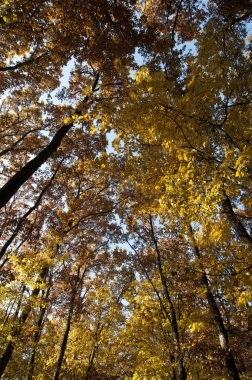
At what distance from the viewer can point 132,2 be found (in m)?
6.91

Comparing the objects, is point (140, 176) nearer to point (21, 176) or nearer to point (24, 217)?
point (21, 176)

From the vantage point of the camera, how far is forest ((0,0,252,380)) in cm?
442

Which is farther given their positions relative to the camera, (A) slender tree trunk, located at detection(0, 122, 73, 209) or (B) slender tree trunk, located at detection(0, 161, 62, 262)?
(B) slender tree trunk, located at detection(0, 161, 62, 262)

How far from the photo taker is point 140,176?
5.10 m

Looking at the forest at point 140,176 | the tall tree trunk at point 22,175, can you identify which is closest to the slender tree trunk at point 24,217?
the forest at point 140,176

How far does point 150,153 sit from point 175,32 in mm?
6981

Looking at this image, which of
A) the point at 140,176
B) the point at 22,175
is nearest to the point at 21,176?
the point at 22,175

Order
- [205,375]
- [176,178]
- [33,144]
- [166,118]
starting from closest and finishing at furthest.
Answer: [166,118] → [176,178] → [205,375] → [33,144]

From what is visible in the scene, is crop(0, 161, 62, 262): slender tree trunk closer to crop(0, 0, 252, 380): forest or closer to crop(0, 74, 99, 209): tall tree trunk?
crop(0, 0, 252, 380): forest

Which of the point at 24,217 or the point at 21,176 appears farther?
the point at 24,217

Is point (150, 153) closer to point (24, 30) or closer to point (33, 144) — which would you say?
point (24, 30)

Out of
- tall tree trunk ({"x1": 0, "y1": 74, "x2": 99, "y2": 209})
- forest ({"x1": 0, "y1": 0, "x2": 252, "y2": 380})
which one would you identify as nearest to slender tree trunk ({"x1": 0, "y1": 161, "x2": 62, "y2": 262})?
forest ({"x1": 0, "y1": 0, "x2": 252, "y2": 380})

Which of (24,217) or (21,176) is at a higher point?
(24,217)

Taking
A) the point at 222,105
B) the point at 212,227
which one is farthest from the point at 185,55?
the point at 212,227
